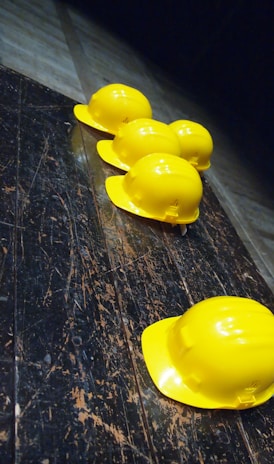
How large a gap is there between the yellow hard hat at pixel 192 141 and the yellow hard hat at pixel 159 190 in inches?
28.7

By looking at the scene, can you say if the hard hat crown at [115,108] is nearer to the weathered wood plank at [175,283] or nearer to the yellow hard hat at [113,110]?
the yellow hard hat at [113,110]

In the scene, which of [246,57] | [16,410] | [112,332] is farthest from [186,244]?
[246,57]

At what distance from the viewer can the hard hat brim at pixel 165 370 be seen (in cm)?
147

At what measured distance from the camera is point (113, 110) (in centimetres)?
296

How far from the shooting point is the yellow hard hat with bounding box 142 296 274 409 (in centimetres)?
145

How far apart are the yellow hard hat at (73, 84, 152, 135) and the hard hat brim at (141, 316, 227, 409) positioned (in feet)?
5.84

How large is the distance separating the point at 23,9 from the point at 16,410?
17.3 feet

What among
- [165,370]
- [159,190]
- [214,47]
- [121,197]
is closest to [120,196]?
[121,197]

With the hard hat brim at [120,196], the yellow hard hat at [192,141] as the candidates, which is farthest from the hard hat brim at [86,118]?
the hard hat brim at [120,196]

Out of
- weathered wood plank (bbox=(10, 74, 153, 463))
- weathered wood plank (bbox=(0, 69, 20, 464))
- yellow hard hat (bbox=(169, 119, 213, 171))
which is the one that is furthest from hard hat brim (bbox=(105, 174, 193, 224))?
yellow hard hat (bbox=(169, 119, 213, 171))

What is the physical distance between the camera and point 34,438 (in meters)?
1.16

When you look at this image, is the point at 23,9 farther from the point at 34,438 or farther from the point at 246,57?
the point at 34,438

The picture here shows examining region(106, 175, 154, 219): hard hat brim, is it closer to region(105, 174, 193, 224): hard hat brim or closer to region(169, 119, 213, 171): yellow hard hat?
region(105, 174, 193, 224): hard hat brim

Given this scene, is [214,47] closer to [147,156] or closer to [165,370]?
[147,156]
